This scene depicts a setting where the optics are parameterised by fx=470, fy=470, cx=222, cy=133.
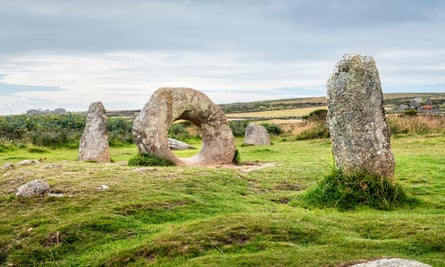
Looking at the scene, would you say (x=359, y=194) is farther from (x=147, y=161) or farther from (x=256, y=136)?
(x=256, y=136)

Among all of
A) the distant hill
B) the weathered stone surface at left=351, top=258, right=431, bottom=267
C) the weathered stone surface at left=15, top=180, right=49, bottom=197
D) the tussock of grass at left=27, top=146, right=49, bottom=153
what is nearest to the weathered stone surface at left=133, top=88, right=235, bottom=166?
the weathered stone surface at left=15, top=180, right=49, bottom=197

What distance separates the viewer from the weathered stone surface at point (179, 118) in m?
16.9

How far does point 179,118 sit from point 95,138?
4588mm

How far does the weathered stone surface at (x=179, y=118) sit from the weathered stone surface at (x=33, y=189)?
6.58 metres

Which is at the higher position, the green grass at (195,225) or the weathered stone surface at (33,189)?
the weathered stone surface at (33,189)

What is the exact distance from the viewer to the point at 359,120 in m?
10.7

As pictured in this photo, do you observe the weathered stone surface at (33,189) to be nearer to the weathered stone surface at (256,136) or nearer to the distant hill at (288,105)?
the weathered stone surface at (256,136)

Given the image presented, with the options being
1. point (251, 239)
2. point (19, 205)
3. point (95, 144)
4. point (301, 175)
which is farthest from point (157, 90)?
point (251, 239)

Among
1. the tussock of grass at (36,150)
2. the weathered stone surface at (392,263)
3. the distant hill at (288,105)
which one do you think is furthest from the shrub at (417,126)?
the distant hill at (288,105)

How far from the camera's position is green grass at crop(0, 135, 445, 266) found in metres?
6.81

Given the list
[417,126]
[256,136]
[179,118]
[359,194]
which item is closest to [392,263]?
[359,194]

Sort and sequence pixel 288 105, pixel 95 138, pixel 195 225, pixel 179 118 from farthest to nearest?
pixel 288 105
pixel 95 138
pixel 179 118
pixel 195 225

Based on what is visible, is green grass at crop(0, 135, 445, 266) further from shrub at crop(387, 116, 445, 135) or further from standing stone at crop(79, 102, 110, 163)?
shrub at crop(387, 116, 445, 135)

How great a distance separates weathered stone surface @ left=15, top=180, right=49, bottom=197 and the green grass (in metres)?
0.20
